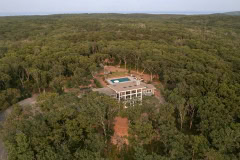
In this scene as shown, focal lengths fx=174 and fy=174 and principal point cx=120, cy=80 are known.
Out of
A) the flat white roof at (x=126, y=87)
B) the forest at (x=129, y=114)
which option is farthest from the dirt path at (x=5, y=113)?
the flat white roof at (x=126, y=87)

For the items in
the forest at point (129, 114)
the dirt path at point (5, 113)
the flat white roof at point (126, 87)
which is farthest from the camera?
the flat white roof at point (126, 87)

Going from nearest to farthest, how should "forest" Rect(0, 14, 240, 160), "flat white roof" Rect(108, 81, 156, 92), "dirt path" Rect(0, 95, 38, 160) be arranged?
"forest" Rect(0, 14, 240, 160)
"dirt path" Rect(0, 95, 38, 160)
"flat white roof" Rect(108, 81, 156, 92)

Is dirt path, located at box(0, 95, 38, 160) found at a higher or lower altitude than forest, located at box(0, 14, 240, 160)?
lower

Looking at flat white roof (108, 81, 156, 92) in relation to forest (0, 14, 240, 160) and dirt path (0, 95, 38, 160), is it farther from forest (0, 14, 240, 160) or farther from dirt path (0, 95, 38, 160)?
dirt path (0, 95, 38, 160)

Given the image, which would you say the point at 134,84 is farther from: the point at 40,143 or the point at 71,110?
the point at 40,143

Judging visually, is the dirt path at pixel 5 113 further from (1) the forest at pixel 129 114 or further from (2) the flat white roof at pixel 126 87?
(2) the flat white roof at pixel 126 87

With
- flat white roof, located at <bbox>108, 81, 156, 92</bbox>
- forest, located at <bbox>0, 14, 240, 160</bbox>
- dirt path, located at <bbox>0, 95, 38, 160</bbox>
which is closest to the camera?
forest, located at <bbox>0, 14, 240, 160</bbox>

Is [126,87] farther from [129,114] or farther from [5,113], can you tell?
[5,113]

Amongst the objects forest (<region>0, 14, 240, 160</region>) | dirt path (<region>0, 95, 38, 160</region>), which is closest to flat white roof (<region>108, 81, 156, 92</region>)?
forest (<region>0, 14, 240, 160</region>)

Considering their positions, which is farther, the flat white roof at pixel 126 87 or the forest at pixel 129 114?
the flat white roof at pixel 126 87

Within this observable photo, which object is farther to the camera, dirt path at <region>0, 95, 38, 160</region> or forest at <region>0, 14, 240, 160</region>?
dirt path at <region>0, 95, 38, 160</region>

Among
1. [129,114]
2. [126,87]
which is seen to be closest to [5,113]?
[126,87]
